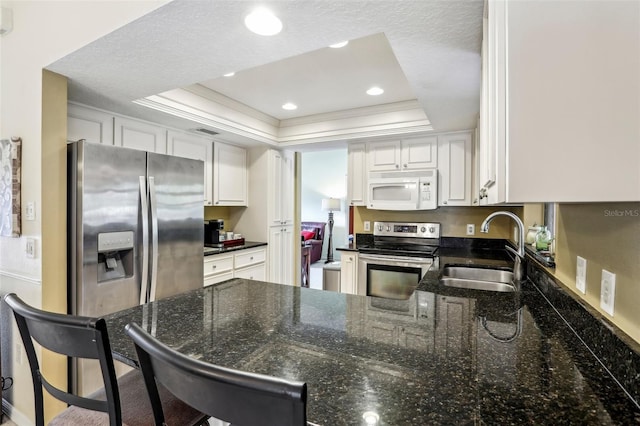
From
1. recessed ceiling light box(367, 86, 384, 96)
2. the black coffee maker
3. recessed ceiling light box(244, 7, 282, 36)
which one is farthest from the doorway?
recessed ceiling light box(244, 7, 282, 36)

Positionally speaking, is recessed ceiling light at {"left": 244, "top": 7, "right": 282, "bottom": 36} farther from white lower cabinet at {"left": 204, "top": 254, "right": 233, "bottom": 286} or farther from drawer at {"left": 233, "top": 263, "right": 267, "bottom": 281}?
drawer at {"left": 233, "top": 263, "right": 267, "bottom": 281}

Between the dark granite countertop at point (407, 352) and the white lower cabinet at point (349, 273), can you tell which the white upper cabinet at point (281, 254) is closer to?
the white lower cabinet at point (349, 273)

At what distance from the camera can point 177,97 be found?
268cm

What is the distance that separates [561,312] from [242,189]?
341 centimetres

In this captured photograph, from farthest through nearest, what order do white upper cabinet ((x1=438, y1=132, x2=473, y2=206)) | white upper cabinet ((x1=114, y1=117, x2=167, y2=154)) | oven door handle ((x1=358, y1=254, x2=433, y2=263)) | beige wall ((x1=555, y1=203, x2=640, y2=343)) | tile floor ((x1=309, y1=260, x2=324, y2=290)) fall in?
tile floor ((x1=309, y1=260, x2=324, y2=290)), white upper cabinet ((x1=438, y1=132, x2=473, y2=206)), oven door handle ((x1=358, y1=254, x2=433, y2=263)), white upper cabinet ((x1=114, y1=117, x2=167, y2=154)), beige wall ((x1=555, y1=203, x2=640, y2=343))

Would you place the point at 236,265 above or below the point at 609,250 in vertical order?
below

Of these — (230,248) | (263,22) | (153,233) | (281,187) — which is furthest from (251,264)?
(263,22)

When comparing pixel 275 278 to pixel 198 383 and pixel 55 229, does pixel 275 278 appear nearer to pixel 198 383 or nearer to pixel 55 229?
pixel 55 229

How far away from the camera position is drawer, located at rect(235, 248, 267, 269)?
3.53 meters

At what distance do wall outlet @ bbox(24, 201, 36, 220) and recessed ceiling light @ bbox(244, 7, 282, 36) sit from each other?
1.63m

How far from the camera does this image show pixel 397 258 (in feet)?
10.3

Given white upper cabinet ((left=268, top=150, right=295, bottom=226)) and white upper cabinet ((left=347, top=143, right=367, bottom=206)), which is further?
white upper cabinet ((left=268, top=150, right=295, bottom=226))

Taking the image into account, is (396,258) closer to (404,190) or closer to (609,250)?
(404,190)

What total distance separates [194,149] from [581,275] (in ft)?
10.6
